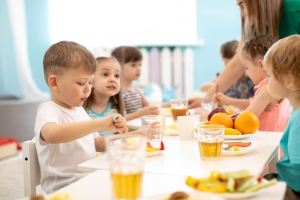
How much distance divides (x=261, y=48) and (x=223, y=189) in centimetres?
147

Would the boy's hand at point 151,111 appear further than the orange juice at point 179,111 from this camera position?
Yes

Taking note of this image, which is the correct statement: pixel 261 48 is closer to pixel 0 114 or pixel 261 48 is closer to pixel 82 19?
pixel 0 114

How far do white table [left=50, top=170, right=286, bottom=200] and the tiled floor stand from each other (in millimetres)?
1654

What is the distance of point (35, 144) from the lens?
155 cm

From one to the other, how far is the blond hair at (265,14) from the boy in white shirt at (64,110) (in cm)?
124

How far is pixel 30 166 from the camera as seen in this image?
1.54 metres

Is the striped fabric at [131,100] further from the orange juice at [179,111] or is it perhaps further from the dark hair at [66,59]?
the dark hair at [66,59]

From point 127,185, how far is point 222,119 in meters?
0.91

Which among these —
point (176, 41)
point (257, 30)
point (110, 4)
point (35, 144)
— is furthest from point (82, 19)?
point (35, 144)

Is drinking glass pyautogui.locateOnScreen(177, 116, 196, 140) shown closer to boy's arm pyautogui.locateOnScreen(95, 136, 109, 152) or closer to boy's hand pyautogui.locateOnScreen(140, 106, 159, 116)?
boy's arm pyautogui.locateOnScreen(95, 136, 109, 152)

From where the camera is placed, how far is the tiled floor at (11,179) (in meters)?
2.91

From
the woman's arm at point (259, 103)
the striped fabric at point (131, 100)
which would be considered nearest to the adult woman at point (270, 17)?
the striped fabric at point (131, 100)

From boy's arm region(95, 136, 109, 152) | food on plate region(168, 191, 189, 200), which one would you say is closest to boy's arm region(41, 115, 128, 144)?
boy's arm region(95, 136, 109, 152)

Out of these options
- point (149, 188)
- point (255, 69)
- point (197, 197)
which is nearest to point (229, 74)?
point (255, 69)
